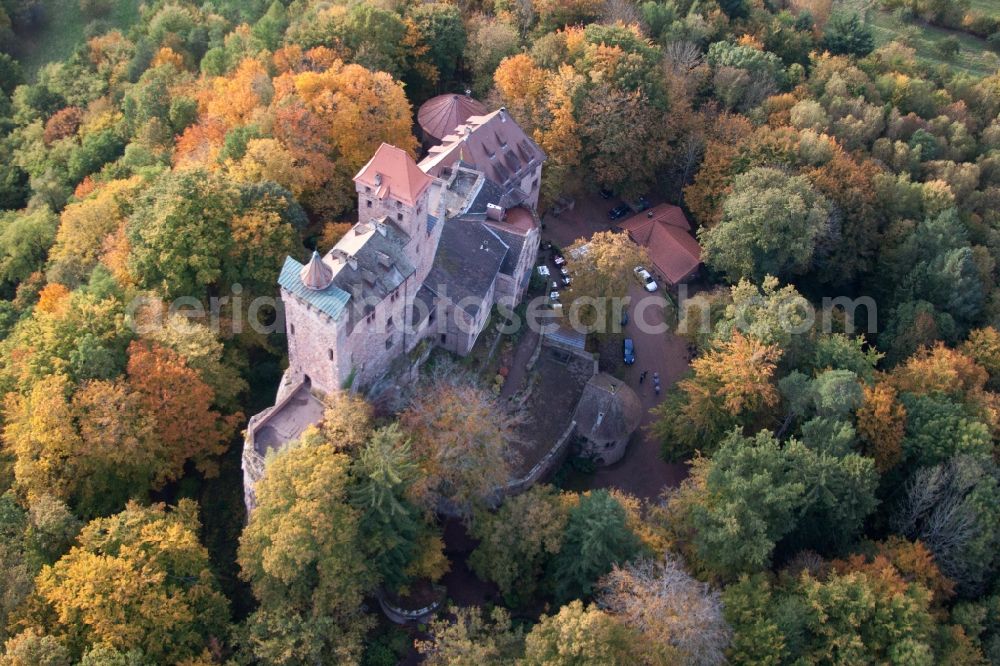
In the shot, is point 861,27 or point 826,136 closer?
point 826,136

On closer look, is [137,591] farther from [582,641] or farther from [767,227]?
[767,227]

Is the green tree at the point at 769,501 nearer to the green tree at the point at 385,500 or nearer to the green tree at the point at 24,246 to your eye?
the green tree at the point at 385,500

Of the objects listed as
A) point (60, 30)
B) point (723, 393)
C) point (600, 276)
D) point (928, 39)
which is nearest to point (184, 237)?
point (600, 276)

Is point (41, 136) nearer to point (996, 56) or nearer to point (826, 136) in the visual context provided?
point (826, 136)

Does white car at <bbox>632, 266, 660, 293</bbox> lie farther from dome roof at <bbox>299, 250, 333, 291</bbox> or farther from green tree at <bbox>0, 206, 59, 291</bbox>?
green tree at <bbox>0, 206, 59, 291</bbox>

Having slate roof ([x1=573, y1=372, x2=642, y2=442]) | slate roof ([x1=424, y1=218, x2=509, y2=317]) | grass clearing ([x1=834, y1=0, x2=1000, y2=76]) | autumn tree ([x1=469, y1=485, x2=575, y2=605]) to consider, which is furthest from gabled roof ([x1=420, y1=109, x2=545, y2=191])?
grass clearing ([x1=834, y1=0, x2=1000, y2=76])

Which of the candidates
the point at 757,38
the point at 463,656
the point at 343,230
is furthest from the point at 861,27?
the point at 463,656
